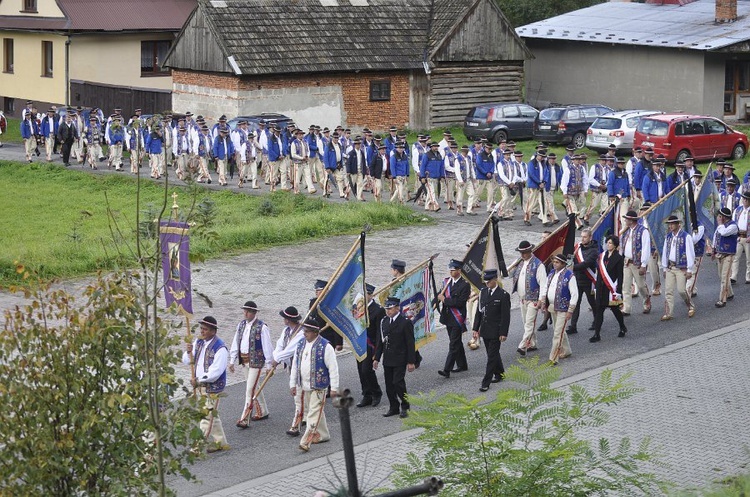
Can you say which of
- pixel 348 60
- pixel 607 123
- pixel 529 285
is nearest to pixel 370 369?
pixel 529 285

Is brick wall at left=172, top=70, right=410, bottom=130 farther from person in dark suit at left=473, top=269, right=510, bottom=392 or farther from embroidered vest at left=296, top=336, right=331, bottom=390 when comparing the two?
embroidered vest at left=296, top=336, right=331, bottom=390

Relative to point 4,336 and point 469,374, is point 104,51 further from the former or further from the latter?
point 4,336

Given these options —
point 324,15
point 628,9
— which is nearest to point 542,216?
point 324,15

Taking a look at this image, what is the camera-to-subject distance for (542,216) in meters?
28.0

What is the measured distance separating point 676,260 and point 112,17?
31365 millimetres

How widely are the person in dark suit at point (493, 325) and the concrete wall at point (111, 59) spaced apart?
32.2m

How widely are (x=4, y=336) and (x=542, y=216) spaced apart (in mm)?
20203

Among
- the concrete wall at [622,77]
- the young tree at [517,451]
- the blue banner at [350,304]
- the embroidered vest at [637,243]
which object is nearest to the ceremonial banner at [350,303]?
the blue banner at [350,304]

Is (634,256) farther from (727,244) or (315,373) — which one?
Result: (315,373)

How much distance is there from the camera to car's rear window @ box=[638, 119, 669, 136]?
34406 mm

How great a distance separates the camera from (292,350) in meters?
14.7

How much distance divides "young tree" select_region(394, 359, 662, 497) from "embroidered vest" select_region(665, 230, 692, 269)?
1031cm

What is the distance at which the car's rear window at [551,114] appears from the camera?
129 ft

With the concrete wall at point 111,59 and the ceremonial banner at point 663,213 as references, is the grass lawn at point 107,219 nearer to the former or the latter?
the ceremonial banner at point 663,213
